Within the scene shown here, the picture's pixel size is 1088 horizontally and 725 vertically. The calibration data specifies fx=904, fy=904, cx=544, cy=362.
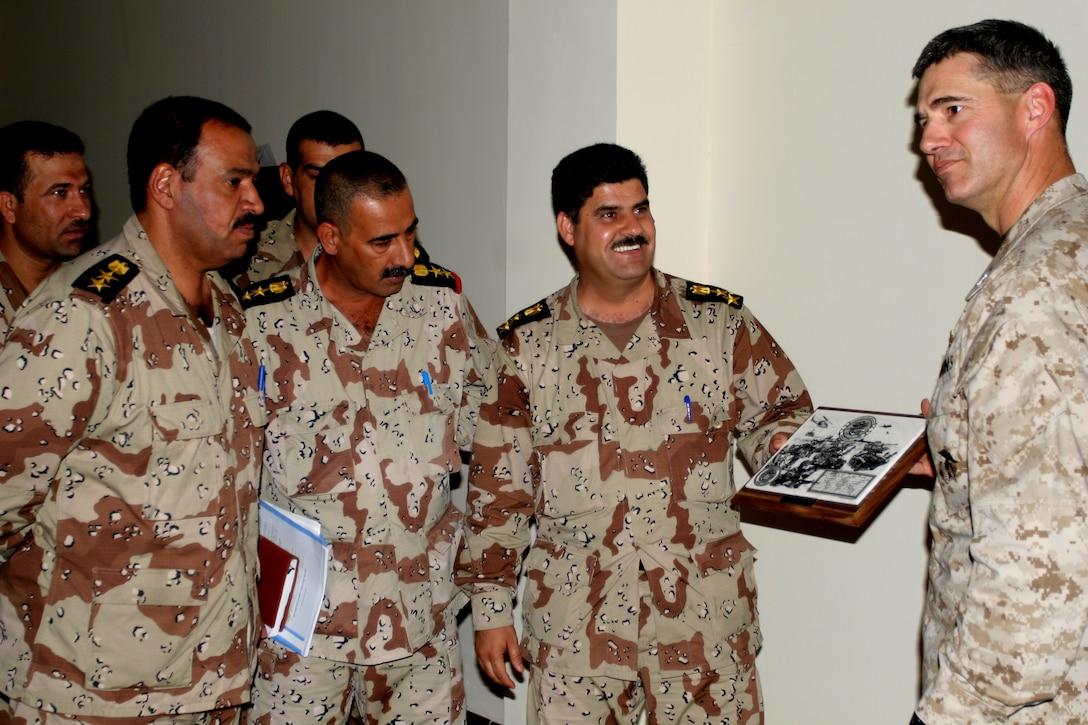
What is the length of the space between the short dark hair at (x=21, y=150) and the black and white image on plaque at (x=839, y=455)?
281 cm

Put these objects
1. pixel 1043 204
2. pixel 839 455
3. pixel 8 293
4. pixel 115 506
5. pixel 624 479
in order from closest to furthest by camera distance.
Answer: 1. pixel 1043 204
2. pixel 115 506
3. pixel 839 455
4. pixel 624 479
5. pixel 8 293

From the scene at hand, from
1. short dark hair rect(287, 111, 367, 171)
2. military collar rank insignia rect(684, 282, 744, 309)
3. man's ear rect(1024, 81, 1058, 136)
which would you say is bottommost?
military collar rank insignia rect(684, 282, 744, 309)

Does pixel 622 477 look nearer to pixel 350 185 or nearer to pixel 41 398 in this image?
pixel 350 185

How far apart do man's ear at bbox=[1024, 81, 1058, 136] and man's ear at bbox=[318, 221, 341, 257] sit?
163 cm

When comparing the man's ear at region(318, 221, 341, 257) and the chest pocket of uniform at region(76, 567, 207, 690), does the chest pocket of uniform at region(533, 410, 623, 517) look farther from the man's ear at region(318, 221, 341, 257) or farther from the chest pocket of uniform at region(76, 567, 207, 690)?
the chest pocket of uniform at region(76, 567, 207, 690)

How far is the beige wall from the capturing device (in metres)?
2.37

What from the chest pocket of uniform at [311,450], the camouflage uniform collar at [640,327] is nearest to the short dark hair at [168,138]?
the chest pocket of uniform at [311,450]

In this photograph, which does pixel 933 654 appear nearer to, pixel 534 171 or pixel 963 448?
pixel 963 448

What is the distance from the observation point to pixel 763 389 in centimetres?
231

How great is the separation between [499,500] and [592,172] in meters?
0.89

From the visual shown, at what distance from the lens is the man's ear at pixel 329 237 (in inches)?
95.4

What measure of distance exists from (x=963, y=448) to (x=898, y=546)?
3.15 ft

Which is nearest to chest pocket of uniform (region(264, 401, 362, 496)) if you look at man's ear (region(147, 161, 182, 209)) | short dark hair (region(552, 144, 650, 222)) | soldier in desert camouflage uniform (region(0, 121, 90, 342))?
man's ear (region(147, 161, 182, 209))

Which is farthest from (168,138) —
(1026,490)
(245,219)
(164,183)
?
(1026,490)
